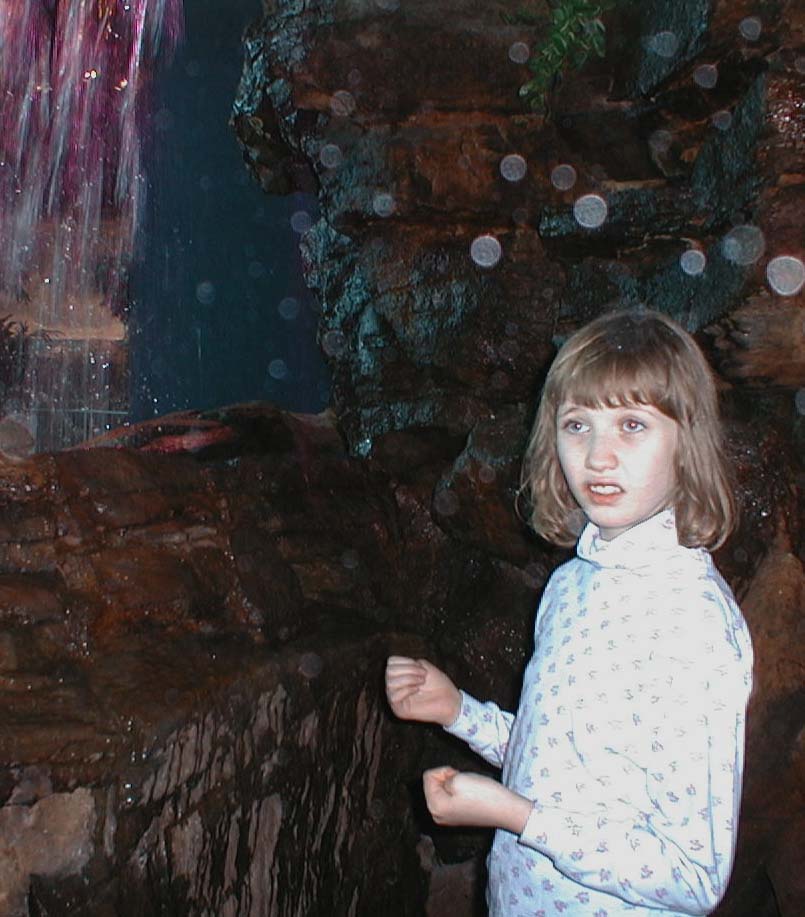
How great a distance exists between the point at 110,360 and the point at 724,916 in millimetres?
13028

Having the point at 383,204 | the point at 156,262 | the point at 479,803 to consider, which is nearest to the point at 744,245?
the point at 383,204

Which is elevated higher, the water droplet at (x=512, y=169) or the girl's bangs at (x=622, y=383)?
the water droplet at (x=512, y=169)

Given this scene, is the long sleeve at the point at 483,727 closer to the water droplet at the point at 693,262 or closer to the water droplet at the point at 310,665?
the water droplet at the point at 310,665

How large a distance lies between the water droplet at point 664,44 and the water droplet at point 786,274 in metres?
1.42

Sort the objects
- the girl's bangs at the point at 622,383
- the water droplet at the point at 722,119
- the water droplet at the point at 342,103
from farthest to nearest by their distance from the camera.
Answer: the water droplet at the point at 342,103, the water droplet at the point at 722,119, the girl's bangs at the point at 622,383

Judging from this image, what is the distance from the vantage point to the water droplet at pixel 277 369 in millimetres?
14203

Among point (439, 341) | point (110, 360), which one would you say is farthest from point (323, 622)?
point (110, 360)

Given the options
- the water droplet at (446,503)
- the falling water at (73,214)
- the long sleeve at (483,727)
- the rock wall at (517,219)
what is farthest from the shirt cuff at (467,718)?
the falling water at (73,214)

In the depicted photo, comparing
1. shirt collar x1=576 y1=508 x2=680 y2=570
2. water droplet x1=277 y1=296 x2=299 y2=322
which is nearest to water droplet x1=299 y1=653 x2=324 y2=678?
shirt collar x1=576 y1=508 x2=680 y2=570

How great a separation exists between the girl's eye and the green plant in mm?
3735

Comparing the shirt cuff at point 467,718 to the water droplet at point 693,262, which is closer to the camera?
the shirt cuff at point 467,718

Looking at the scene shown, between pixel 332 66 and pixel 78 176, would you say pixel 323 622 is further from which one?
pixel 78 176

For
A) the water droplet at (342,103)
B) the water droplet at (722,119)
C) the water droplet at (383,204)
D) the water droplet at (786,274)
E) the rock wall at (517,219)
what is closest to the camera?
the water droplet at (786,274)

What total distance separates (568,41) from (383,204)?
1315mm
